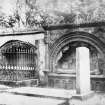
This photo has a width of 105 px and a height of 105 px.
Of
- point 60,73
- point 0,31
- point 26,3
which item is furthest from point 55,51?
point 0,31

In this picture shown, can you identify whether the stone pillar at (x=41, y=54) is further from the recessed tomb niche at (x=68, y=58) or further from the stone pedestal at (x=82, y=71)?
the stone pedestal at (x=82, y=71)

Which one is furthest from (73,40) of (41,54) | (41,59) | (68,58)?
(41,59)

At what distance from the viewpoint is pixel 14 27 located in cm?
1319

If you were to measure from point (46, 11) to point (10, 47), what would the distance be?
2.64 meters

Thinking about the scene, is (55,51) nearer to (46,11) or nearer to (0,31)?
(46,11)

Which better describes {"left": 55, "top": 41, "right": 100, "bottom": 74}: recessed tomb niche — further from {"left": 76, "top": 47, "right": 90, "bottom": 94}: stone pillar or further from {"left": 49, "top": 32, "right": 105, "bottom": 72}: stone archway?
{"left": 76, "top": 47, "right": 90, "bottom": 94}: stone pillar

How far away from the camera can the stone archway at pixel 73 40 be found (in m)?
10.8

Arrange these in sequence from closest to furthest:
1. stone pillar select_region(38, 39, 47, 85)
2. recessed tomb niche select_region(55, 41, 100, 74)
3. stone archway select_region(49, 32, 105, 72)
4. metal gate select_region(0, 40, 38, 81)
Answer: stone archway select_region(49, 32, 105, 72)
recessed tomb niche select_region(55, 41, 100, 74)
stone pillar select_region(38, 39, 47, 85)
metal gate select_region(0, 40, 38, 81)

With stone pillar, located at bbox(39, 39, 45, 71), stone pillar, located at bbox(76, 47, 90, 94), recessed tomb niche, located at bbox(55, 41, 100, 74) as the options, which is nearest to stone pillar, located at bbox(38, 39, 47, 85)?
stone pillar, located at bbox(39, 39, 45, 71)

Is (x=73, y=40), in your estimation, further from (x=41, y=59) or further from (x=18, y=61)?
(x=18, y=61)

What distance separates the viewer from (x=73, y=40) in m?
11.2

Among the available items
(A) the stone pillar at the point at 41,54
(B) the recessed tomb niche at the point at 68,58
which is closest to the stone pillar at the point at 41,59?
(A) the stone pillar at the point at 41,54

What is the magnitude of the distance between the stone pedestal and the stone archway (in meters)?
2.16

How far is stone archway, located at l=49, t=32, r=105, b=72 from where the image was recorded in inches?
424
